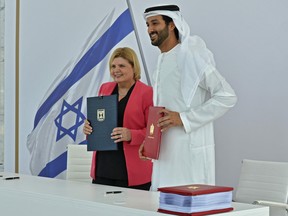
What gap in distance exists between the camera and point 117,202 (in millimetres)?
2711

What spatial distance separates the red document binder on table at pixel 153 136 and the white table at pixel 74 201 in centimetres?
54

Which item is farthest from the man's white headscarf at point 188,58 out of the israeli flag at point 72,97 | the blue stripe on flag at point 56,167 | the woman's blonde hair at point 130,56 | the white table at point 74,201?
the blue stripe on flag at point 56,167

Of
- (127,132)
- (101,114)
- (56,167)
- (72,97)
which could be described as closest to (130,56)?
(101,114)

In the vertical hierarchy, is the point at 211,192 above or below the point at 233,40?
below

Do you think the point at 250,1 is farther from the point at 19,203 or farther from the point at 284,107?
the point at 19,203

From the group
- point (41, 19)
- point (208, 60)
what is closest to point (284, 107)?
point (208, 60)

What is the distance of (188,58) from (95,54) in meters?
3.01

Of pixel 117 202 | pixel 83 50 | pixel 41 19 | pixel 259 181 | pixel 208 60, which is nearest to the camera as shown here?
pixel 117 202

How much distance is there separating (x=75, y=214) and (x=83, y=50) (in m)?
4.27

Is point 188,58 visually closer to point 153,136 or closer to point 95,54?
point 153,136

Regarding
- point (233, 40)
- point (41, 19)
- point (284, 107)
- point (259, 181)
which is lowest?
point (259, 181)

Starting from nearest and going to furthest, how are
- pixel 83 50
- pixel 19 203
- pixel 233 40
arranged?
pixel 19 203, pixel 233 40, pixel 83 50

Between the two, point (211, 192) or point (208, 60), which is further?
point (208, 60)

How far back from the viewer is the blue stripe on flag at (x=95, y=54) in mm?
6398
